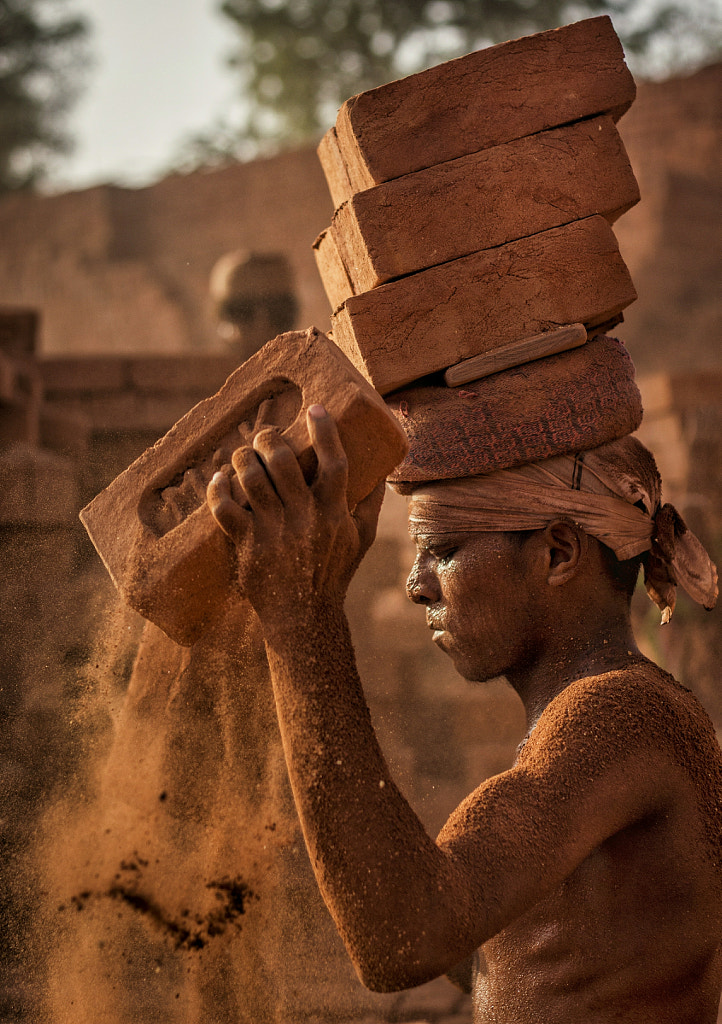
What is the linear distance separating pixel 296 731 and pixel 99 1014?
4.58ft

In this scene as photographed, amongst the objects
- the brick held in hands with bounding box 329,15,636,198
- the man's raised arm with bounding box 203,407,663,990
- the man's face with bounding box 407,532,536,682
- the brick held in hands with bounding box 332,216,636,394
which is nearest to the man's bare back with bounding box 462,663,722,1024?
the man's raised arm with bounding box 203,407,663,990

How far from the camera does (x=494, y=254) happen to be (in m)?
2.38

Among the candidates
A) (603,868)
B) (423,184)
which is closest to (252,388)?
(423,184)

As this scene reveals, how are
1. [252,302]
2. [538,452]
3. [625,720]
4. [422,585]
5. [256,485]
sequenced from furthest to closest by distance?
[252,302] → [422,585] → [538,452] → [625,720] → [256,485]

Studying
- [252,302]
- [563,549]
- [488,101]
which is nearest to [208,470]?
[563,549]

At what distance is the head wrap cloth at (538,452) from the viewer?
2330mm

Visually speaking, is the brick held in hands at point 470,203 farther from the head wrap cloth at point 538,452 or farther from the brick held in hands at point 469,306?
the head wrap cloth at point 538,452

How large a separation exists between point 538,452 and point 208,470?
74 cm

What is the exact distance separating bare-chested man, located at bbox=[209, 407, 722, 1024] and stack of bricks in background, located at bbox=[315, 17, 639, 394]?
0.37 meters

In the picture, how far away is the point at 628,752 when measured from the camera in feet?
6.64

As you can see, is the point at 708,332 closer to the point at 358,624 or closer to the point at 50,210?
→ the point at 358,624

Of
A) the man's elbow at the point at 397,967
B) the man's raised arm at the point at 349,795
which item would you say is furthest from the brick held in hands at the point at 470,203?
the man's elbow at the point at 397,967

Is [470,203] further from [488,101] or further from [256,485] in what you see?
[256,485]

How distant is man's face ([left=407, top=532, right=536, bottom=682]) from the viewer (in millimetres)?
2352
